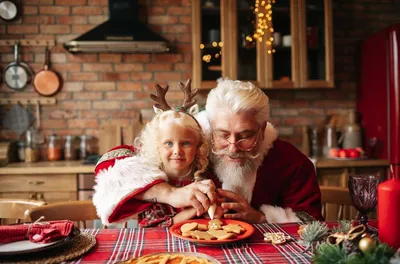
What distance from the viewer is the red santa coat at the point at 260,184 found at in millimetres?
1496

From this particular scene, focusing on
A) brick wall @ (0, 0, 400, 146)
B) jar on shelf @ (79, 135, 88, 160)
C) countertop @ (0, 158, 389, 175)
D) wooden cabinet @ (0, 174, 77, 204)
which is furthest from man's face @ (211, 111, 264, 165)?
jar on shelf @ (79, 135, 88, 160)

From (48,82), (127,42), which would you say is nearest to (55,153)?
(48,82)

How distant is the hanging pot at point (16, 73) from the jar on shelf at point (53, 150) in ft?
1.82

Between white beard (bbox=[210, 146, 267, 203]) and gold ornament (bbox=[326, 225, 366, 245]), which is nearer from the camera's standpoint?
gold ornament (bbox=[326, 225, 366, 245])

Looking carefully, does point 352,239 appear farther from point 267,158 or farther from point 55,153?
point 55,153

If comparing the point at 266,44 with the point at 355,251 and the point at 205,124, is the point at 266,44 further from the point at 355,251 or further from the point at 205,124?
the point at 355,251

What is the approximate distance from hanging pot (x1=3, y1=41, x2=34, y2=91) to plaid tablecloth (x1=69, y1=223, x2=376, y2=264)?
272 cm

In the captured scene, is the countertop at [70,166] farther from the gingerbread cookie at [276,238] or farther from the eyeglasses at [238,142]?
the gingerbread cookie at [276,238]

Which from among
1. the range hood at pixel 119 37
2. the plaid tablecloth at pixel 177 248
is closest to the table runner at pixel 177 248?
the plaid tablecloth at pixel 177 248

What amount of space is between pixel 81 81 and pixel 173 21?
3.28 feet

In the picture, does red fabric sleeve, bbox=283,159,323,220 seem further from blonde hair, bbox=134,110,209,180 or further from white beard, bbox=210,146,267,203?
blonde hair, bbox=134,110,209,180

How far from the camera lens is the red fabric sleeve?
174 centimetres

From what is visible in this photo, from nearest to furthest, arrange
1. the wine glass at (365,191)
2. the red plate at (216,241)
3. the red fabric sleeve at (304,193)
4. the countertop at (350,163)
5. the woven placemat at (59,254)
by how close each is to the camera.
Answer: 1. the woven placemat at (59,254)
2. the red plate at (216,241)
3. the wine glass at (365,191)
4. the red fabric sleeve at (304,193)
5. the countertop at (350,163)

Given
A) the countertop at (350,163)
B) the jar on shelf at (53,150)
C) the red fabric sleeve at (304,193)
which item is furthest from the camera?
the jar on shelf at (53,150)
